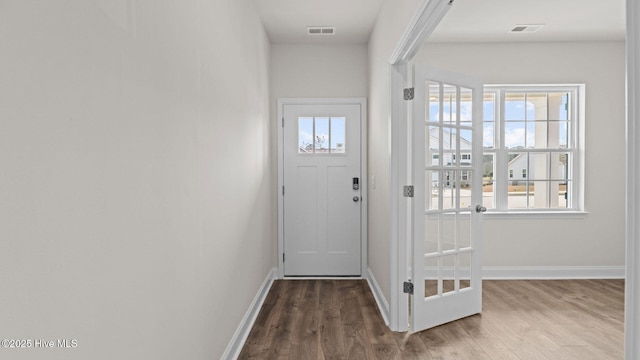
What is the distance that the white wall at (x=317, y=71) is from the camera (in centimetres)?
464

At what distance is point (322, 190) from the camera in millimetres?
4668

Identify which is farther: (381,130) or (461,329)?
(381,130)

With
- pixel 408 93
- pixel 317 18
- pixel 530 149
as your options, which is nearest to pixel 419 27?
pixel 408 93

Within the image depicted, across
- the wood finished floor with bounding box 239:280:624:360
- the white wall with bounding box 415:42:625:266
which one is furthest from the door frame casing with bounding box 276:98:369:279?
the white wall with bounding box 415:42:625:266

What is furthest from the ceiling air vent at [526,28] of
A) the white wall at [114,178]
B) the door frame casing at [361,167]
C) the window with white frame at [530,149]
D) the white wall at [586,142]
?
the white wall at [114,178]

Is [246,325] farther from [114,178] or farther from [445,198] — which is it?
[114,178]

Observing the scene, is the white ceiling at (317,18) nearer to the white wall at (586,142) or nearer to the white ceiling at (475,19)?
the white ceiling at (475,19)

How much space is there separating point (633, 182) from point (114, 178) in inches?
50.6

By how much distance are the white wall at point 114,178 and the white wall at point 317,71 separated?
2.24 m

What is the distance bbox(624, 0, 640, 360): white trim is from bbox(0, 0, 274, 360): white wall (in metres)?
1.24

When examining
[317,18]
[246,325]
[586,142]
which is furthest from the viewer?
[586,142]

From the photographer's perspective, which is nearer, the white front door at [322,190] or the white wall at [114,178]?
the white wall at [114,178]

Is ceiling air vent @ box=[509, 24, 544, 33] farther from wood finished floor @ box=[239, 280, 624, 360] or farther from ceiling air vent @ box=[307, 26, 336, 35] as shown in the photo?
wood finished floor @ box=[239, 280, 624, 360]

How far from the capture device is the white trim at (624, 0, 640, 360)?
81cm
